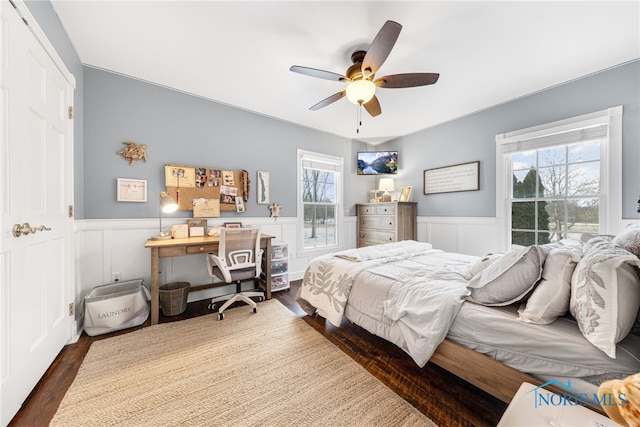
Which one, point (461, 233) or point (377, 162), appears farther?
point (377, 162)

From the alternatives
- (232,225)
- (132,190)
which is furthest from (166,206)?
(232,225)

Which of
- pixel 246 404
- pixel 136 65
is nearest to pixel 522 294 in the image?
pixel 246 404

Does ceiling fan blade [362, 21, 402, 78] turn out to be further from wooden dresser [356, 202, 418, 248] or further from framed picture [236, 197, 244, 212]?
wooden dresser [356, 202, 418, 248]

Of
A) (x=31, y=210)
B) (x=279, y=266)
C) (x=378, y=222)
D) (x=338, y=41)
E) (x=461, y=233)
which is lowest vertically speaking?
(x=279, y=266)

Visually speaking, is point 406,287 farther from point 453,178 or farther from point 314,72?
point 453,178

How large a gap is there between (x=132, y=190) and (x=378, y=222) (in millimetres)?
3581

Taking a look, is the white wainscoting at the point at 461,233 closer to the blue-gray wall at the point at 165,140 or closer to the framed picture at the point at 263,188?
the blue-gray wall at the point at 165,140

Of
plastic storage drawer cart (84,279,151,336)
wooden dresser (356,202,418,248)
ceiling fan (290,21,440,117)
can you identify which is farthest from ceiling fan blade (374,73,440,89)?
plastic storage drawer cart (84,279,151,336)

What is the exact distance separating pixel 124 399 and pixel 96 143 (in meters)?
2.39

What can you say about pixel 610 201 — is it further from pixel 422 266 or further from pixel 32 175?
pixel 32 175

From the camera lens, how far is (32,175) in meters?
1.49

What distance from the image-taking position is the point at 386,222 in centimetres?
407

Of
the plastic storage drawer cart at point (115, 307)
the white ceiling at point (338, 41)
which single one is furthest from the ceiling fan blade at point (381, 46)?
the plastic storage drawer cart at point (115, 307)

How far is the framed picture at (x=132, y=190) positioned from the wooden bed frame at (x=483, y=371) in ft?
10.5
